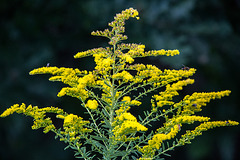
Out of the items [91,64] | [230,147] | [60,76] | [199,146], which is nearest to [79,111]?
[91,64]

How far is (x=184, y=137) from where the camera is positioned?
2.10 m

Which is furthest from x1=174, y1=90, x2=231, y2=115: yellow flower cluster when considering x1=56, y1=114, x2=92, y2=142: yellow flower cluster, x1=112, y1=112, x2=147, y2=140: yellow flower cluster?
x1=56, y1=114, x2=92, y2=142: yellow flower cluster

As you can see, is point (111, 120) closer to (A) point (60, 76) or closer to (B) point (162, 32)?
(A) point (60, 76)

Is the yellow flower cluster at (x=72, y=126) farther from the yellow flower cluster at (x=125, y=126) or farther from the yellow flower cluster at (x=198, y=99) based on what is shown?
the yellow flower cluster at (x=198, y=99)

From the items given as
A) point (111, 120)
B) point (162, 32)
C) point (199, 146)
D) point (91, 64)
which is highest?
point (162, 32)

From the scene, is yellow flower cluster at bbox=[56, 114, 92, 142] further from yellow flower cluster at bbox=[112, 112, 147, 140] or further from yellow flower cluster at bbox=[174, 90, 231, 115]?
yellow flower cluster at bbox=[174, 90, 231, 115]

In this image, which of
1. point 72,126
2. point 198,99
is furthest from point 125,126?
point 198,99

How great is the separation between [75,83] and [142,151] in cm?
59

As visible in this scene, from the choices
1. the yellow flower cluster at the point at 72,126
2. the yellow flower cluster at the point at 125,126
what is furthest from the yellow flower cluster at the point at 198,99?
the yellow flower cluster at the point at 72,126

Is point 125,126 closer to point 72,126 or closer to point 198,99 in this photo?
point 72,126

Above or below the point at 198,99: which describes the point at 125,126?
below

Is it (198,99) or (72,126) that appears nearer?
(72,126)

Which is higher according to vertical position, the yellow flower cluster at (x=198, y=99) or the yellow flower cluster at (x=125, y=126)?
the yellow flower cluster at (x=198, y=99)

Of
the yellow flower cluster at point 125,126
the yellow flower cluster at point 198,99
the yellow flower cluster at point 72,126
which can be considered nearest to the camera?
the yellow flower cluster at point 125,126
